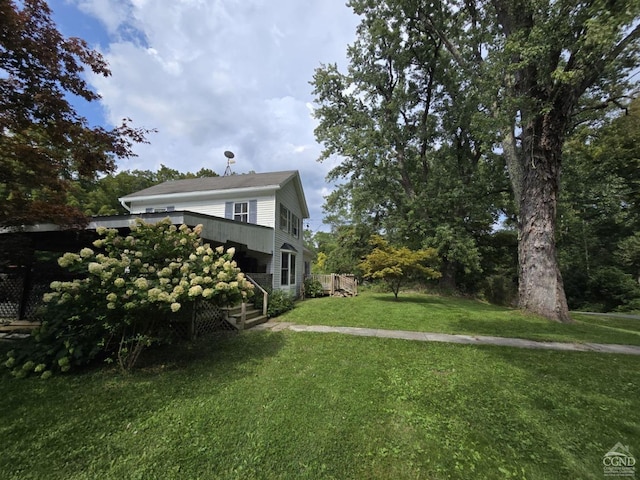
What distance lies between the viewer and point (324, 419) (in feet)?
10.0

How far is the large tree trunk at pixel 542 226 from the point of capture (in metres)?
8.88

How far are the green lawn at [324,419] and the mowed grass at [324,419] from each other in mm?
15

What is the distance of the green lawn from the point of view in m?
2.38

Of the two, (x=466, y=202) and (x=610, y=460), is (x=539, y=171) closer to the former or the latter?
(x=466, y=202)

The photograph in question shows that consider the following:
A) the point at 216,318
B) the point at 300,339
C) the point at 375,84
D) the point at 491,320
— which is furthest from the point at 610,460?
the point at 375,84

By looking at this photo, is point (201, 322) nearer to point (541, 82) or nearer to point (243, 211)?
point (243, 211)

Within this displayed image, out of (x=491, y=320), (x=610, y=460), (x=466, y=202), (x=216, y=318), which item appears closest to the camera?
(x=610, y=460)

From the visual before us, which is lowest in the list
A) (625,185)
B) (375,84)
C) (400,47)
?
(625,185)

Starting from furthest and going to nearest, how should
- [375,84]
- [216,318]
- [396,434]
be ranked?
[375,84], [216,318], [396,434]

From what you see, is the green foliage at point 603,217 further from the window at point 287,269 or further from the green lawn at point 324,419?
the green lawn at point 324,419

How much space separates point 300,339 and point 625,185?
24.1 m

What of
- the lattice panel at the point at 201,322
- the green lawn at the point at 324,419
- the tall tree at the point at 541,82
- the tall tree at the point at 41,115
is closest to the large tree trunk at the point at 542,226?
the tall tree at the point at 541,82

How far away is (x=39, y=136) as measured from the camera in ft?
18.3

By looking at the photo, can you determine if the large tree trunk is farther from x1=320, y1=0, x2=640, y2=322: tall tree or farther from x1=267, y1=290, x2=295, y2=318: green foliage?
x1=267, y1=290, x2=295, y2=318: green foliage
